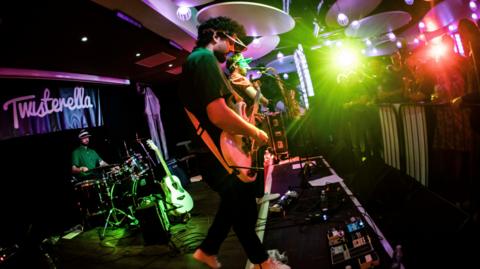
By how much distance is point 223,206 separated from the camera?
2139mm

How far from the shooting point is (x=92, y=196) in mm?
5574

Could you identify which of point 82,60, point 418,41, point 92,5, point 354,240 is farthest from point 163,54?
point 418,41

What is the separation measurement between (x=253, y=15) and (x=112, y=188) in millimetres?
3942

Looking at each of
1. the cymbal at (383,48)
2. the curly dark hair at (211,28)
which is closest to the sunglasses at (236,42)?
the curly dark hair at (211,28)

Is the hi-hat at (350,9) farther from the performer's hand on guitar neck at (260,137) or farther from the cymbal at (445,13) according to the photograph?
the performer's hand on guitar neck at (260,137)

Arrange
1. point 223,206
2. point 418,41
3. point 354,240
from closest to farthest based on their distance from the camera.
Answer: point 223,206 < point 354,240 < point 418,41

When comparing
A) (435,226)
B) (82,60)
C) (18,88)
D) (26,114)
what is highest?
(82,60)

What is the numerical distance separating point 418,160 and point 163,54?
5.64m

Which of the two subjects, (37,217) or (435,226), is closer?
(435,226)

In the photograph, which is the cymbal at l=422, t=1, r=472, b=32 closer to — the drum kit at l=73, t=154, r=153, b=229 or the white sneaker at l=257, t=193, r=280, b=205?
the white sneaker at l=257, t=193, r=280, b=205

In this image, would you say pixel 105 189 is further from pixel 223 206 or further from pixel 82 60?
pixel 223 206

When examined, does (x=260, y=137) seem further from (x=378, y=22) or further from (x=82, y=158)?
(x=378, y=22)

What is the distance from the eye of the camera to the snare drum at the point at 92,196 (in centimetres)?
534

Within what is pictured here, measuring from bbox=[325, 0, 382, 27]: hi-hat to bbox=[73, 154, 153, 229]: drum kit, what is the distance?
5.11 meters
